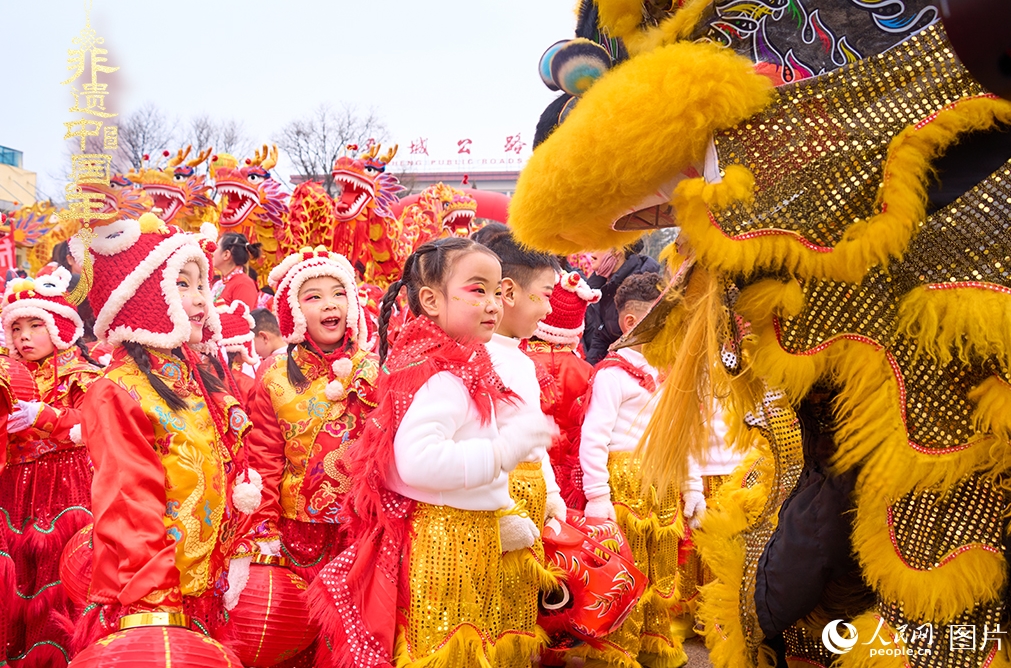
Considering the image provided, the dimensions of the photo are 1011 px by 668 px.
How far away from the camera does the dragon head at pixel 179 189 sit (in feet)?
25.5

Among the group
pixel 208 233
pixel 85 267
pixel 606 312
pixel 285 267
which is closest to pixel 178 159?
pixel 606 312

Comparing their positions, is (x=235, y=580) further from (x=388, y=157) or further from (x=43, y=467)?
(x=388, y=157)

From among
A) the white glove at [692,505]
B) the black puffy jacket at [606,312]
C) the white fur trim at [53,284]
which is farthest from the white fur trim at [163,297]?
the black puffy jacket at [606,312]

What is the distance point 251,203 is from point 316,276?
5.26 m

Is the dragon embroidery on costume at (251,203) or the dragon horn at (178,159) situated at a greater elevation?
the dragon horn at (178,159)

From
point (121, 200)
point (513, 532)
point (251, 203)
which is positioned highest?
point (251, 203)

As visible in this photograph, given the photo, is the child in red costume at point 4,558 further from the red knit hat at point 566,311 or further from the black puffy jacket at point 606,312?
the black puffy jacket at point 606,312

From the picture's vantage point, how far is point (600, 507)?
4.42 meters

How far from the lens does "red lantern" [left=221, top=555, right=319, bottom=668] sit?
11.7 feet

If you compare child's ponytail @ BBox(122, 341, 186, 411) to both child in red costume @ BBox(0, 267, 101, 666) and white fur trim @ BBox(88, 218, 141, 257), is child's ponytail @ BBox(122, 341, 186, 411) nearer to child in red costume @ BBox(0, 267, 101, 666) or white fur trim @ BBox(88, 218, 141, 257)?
white fur trim @ BBox(88, 218, 141, 257)

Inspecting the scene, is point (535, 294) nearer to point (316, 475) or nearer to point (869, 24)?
point (316, 475)

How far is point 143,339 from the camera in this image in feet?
10.2

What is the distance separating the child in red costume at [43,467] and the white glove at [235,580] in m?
1.34

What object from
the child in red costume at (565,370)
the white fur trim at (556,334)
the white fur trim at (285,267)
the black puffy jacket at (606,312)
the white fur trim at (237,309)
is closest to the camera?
the white fur trim at (285,267)
